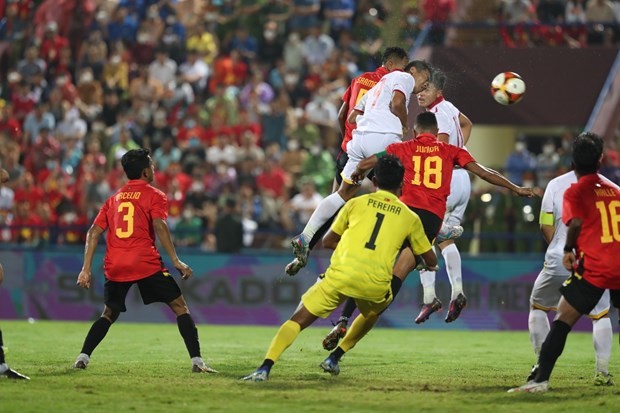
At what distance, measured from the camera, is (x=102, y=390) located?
32.8ft

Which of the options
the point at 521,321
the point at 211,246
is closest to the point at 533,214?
the point at 521,321

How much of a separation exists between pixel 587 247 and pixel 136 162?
164 inches

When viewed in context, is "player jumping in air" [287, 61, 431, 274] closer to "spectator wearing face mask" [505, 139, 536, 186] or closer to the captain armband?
the captain armband

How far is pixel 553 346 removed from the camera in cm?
1001

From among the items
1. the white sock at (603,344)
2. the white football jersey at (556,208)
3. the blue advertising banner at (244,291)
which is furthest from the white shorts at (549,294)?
the blue advertising banner at (244,291)

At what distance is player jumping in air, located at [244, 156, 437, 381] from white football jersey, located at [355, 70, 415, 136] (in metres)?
2.03

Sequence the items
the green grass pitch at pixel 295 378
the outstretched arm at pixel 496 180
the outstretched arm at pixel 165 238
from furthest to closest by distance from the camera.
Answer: the outstretched arm at pixel 496 180, the outstretched arm at pixel 165 238, the green grass pitch at pixel 295 378

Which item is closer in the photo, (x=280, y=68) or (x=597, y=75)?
(x=597, y=75)

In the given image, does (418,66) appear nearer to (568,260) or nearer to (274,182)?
(568,260)

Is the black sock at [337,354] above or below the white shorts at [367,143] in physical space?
below

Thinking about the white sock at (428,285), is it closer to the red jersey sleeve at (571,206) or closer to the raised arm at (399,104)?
the raised arm at (399,104)

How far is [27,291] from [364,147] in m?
10.2

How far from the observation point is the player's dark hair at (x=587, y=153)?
33.1ft

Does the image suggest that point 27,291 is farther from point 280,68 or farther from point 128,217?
point 128,217
